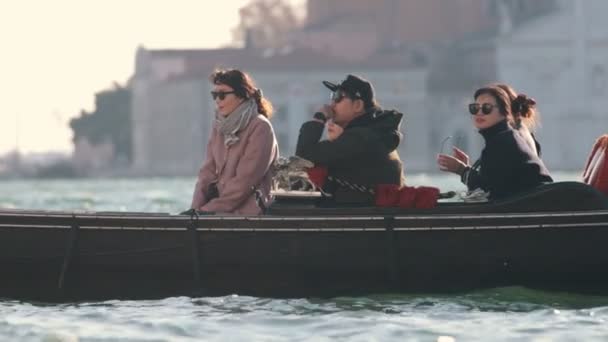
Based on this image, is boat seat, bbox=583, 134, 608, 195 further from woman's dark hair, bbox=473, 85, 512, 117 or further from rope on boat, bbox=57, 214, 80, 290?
rope on boat, bbox=57, 214, 80, 290

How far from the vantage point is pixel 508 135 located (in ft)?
27.5

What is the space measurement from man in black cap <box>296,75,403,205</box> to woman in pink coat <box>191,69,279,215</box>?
1.03ft

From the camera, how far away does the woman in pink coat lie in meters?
8.80

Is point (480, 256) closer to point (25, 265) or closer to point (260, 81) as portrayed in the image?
point (25, 265)

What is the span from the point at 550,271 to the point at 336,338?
1.55m

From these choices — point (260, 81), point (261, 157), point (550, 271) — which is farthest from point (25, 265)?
point (260, 81)

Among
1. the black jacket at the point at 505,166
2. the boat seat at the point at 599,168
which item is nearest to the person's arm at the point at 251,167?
the black jacket at the point at 505,166

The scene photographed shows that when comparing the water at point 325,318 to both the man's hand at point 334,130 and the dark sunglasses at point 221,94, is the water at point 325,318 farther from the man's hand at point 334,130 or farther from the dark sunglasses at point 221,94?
the dark sunglasses at point 221,94

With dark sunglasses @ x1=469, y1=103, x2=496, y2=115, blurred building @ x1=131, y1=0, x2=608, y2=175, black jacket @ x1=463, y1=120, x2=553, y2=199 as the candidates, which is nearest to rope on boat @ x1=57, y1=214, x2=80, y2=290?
black jacket @ x1=463, y1=120, x2=553, y2=199

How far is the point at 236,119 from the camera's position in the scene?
880 cm

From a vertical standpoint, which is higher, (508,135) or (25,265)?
(508,135)

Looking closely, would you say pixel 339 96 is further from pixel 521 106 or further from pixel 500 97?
pixel 521 106

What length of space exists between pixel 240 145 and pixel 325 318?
1148 millimetres

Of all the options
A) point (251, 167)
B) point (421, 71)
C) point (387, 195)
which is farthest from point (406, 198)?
point (421, 71)
